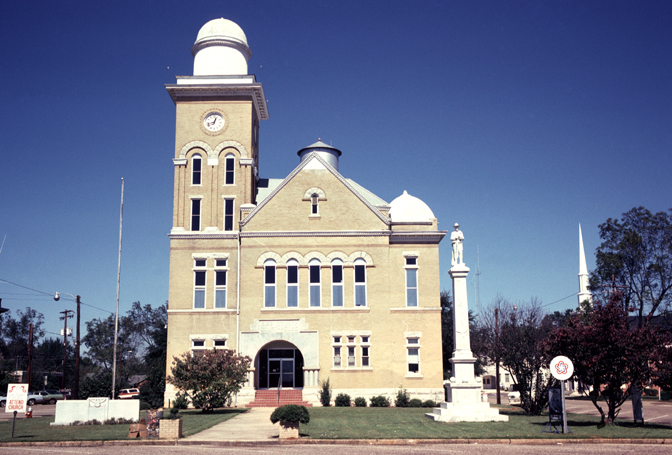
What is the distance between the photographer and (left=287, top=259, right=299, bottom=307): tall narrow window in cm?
3934

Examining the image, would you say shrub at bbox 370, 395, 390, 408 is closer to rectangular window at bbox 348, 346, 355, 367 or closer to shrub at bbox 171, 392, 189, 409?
rectangular window at bbox 348, 346, 355, 367

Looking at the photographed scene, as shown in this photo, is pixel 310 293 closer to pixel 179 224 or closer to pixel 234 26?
pixel 179 224

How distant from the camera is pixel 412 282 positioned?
40250 mm

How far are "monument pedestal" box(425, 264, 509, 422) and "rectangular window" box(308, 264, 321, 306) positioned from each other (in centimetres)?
1218

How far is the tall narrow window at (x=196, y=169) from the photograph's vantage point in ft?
137

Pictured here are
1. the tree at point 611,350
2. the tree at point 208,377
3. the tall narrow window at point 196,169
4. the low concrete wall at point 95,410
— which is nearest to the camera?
the tree at point 611,350

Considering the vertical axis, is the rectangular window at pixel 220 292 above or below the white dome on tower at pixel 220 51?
below

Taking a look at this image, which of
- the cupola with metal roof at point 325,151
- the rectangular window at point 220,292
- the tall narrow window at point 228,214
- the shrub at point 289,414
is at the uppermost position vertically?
the cupola with metal roof at point 325,151

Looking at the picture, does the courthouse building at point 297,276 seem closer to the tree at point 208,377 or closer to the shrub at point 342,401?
the shrub at point 342,401

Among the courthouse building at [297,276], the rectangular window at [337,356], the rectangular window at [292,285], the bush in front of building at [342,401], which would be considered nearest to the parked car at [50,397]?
the courthouse building at [297,276]

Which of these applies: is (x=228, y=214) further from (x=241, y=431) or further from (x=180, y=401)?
(x=241, y=431)

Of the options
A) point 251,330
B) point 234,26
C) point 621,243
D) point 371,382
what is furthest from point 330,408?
point 621,243

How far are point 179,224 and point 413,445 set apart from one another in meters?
25.9

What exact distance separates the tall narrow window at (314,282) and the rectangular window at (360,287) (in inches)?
93.4
